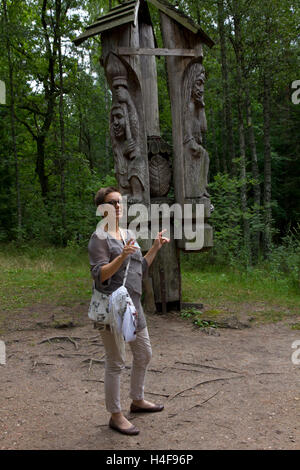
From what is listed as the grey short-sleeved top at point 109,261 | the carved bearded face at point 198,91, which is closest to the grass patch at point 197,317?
the grey short-sleeved top at point 109,261

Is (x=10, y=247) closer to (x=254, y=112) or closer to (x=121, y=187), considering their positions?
(x=121, y=187)

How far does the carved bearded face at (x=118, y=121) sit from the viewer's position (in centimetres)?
586

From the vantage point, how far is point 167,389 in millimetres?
3865

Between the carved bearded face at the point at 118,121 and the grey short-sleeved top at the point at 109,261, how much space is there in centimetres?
307

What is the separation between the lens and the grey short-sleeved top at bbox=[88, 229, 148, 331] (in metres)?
2.85

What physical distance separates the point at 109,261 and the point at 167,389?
1.60 metres

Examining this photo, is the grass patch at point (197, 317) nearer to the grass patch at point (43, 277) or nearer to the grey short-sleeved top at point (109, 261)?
the grass patch at point (43, 277)

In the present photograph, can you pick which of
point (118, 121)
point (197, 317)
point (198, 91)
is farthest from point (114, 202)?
point (198, 91)

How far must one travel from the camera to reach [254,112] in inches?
687

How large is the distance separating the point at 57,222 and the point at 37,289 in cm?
683

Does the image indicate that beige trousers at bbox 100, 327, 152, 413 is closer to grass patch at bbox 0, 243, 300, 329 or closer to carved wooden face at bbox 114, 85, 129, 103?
grass patch at bbox 0, 243, 300, 329

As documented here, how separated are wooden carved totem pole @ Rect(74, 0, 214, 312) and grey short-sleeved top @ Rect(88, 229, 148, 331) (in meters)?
2.71

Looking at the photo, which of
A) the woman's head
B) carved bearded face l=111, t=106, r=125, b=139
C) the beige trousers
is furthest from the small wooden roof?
the beige trousers

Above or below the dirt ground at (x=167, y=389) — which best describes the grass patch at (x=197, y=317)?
above
